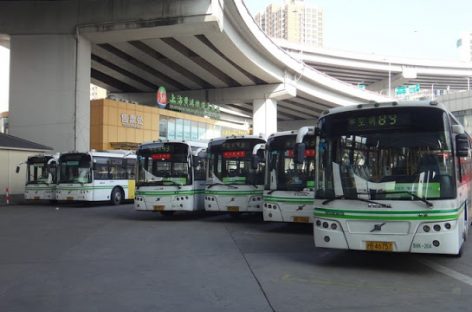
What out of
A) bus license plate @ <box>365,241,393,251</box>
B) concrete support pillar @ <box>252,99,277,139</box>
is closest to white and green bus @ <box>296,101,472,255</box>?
bus license plate @ <box>365,241,393,251</box>

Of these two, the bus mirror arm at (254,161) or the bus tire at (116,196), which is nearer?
the bus mirror arm at (254,161)

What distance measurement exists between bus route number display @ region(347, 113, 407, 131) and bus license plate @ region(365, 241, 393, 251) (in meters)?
1.93

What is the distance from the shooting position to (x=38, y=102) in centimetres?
3064

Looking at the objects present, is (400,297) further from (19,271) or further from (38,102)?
(38,102)

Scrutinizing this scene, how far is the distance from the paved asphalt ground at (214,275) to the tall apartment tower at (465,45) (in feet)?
386

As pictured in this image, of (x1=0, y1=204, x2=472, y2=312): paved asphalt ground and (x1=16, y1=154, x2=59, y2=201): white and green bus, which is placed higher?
(x1=16, y1=154, x2=59, y2=201): white and green bus

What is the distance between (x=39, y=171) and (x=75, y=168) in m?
2.85

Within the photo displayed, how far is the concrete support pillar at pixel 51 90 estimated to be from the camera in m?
30.1

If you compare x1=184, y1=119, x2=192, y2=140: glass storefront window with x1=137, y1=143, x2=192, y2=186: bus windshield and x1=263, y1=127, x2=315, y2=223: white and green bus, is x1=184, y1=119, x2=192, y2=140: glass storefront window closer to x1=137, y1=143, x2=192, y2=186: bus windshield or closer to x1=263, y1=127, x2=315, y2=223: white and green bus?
x1=137, y1=143, x2=192, y2=186: bus windshield

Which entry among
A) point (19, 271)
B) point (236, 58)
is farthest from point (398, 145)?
point (236, 58)

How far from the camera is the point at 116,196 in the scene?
2447 cm

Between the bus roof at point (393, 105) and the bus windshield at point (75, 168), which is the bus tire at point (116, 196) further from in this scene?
the bus roof at point (393, 105)

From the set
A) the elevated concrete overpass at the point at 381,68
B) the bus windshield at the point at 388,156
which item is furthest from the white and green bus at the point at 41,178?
the elevated concrete overpass at the point at 381,68

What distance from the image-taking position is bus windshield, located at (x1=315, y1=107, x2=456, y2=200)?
7891 mm
